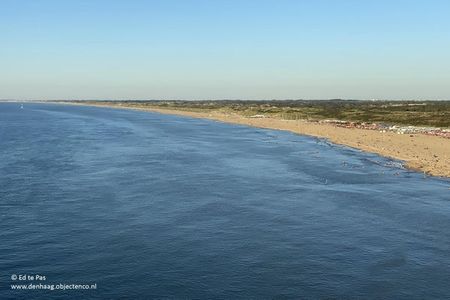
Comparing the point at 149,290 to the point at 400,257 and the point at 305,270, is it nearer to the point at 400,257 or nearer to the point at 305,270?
the point at 305,270

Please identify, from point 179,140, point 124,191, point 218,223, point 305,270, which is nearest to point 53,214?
point 124,191

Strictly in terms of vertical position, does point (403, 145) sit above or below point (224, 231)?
above

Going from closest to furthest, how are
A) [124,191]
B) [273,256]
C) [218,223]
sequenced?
[273,256], [218,223], [124,191]

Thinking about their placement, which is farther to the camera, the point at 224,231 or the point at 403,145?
the point at 403,145

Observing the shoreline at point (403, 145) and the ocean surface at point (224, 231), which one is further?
the shoreline at point (403, 145)

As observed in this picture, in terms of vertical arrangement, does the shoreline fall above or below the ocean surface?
above

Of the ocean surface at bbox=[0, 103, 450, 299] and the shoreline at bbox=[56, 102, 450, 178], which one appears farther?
the shoreline at bbox=[56, 102, 450, 178]

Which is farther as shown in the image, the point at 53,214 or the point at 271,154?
the point at 271,154

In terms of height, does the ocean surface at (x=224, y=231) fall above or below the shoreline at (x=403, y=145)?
below
